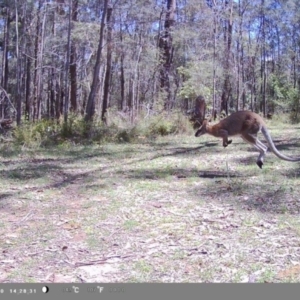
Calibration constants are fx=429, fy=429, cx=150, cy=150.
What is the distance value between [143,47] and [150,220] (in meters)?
17.2

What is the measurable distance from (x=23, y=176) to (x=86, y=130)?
15.9 ft

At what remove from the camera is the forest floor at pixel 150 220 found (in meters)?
3.61

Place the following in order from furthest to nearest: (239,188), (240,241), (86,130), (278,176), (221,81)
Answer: (221,81) < (86,130) < (278,176) < (239,188) < (240,241)

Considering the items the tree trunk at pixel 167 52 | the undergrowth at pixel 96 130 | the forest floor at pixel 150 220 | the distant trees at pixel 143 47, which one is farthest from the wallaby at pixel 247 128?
the tree trunk at pixel 167 52

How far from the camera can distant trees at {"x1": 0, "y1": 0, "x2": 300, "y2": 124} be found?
16891 millimetres

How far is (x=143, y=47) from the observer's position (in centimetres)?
→ 2111

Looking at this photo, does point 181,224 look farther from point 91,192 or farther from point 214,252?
point 91,192

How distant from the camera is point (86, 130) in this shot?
11938 mm
